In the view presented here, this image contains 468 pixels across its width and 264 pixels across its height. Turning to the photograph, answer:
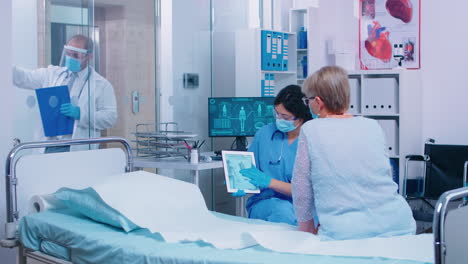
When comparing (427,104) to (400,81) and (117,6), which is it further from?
(117,6)

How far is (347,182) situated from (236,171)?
1162mm

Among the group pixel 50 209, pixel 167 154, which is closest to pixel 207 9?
pixel 167 154

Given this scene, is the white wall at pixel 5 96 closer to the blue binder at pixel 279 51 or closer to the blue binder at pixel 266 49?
the blue binder at pixel 266 49

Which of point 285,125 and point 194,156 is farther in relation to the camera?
point 194,156

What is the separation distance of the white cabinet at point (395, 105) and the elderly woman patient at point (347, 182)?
12.2 feet

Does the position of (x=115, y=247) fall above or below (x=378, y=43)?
below

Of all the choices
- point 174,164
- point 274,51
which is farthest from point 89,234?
point 274,51

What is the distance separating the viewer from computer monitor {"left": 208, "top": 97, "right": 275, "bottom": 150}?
551cm

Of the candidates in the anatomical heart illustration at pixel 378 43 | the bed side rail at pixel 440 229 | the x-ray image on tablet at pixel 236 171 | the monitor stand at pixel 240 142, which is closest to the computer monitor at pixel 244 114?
the monitor stand at pixel 240 142

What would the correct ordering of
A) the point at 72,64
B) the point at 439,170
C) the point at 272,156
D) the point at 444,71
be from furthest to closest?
the point at 444,71, the point at 439,170, the point at 72,64, the point at 272,156

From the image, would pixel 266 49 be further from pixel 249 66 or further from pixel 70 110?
pixel 70 110

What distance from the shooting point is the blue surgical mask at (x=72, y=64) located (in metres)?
4.59

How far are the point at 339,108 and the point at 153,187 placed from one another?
1.04 metres

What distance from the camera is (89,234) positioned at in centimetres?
279
